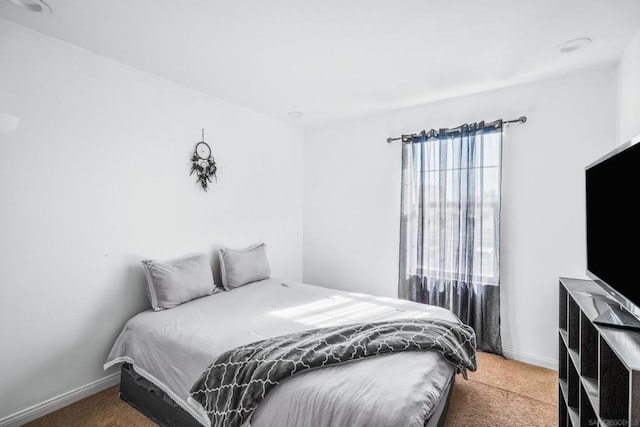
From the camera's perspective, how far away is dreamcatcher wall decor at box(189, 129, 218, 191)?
303cm

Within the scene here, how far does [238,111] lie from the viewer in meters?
3.47

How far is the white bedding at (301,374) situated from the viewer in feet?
4.47

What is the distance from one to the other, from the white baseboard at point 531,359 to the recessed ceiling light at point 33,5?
4.36 m

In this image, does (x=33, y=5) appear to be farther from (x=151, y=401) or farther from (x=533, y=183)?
(x=533, y=183)

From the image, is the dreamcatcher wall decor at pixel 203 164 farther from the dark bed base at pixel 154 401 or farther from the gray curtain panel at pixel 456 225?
the gray curtain panel at pixel 456 225

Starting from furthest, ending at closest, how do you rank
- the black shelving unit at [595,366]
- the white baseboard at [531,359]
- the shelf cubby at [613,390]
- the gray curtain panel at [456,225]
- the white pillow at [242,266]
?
the white pillow at [242,266]
the gray curtain panel at [456,225]
the white baseboard at [531,359]
the shelf cubby at [613,390]
the black shelving unit at [595,366]

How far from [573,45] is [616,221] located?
1.51 metres

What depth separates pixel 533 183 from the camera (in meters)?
2.86

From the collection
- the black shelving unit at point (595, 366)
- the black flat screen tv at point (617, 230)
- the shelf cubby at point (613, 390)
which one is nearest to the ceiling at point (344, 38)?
the black flat screen tv at point (617, 230)

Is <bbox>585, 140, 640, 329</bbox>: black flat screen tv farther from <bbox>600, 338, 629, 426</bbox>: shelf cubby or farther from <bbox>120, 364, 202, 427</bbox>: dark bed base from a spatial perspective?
<bbox>120, 364, 202, 427</bbox>: dark bed base

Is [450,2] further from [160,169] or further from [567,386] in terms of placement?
[160,169]

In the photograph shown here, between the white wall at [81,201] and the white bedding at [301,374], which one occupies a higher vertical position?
the white wall at [81,201]

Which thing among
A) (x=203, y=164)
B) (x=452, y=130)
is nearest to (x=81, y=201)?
(x=203, y=164)

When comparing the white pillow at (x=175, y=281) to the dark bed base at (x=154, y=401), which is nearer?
the dark bed base at (x=154, y=401)
